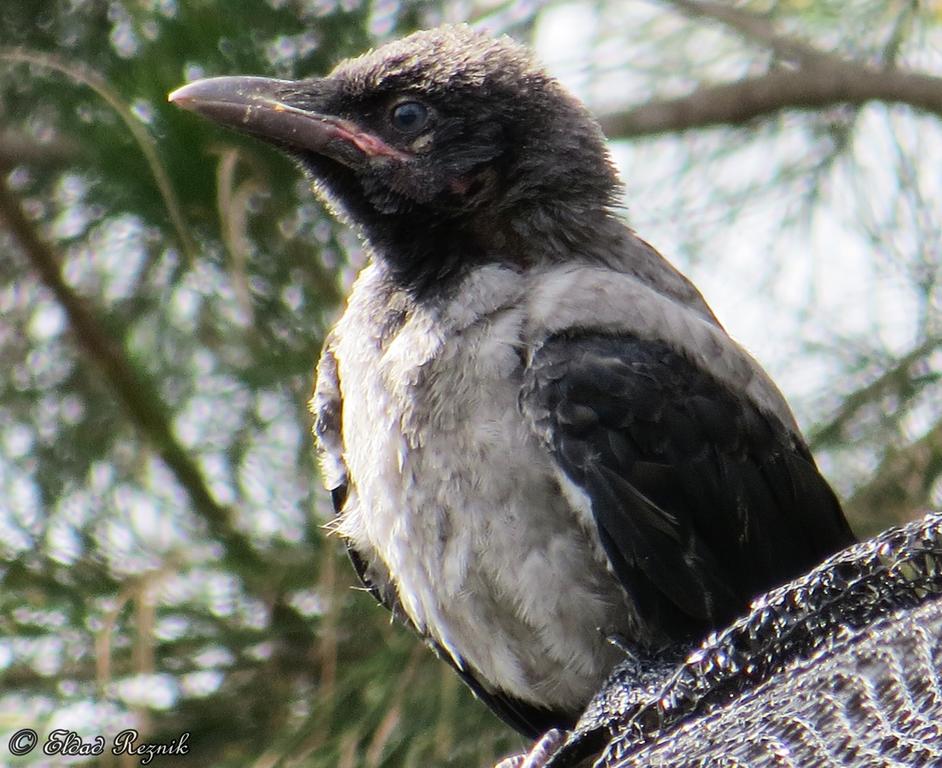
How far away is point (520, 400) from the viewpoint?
2.47 meters

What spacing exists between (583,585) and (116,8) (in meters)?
1.85

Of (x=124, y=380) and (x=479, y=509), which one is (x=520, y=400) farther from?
(x=124, y=380)

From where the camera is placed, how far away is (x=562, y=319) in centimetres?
253

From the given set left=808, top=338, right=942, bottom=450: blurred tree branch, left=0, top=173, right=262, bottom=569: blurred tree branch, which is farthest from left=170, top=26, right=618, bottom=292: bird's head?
left=808, top=338, right=942, bottom=450: blurred tree branch

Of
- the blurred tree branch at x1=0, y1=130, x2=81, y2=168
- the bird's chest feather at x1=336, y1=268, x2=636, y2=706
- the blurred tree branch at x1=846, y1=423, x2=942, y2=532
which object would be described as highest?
the blurred tree branch at x1=0, y1=130, x2=81, y2=168

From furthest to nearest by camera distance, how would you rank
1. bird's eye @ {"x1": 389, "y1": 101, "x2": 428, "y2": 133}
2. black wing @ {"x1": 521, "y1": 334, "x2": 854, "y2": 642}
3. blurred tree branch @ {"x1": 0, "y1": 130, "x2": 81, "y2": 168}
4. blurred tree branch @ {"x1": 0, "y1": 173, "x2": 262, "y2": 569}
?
blurred tree branch @ {"x1": 0, "y1": 130, "x2": 81, "y2": 168} < blurred tree branch @ {"x1": 0, "y1": 173, "x2": 262, "y2": 569} < bird's eye @ {"x1": 389, "y1": 101, "x2": 428, "y2": 133} < black wing @ {"x1": 521, "y1": 334, "x2": 854, "y2": 642}

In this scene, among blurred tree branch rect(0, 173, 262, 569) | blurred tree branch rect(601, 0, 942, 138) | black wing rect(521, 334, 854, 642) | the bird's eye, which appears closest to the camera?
black wing rect(521, 334, 854, 642)

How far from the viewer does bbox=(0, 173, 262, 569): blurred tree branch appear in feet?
10.6

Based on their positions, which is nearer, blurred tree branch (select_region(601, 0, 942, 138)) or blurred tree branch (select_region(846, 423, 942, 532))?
blurred tree branch (select_region(846, 423, 942, 532))

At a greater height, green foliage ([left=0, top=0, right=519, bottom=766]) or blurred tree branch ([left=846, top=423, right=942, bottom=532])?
green foliage ([left=0, top=0, right=519, bottom=766])

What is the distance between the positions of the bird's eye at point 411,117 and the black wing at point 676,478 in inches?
22.7

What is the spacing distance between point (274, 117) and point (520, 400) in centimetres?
75

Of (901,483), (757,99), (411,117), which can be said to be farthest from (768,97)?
(411,117)

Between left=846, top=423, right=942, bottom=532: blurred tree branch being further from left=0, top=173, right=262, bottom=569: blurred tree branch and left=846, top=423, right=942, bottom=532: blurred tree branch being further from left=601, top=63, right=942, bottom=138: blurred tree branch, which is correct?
left=0, top=173, right=262, bottom=569: blurred tree branch
